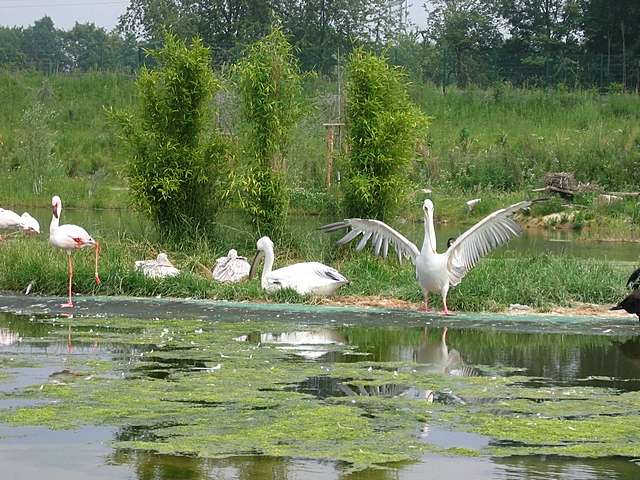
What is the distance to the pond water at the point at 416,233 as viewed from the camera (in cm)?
1822

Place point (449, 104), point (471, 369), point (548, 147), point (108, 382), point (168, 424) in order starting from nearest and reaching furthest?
point (168, 424) < point (108, 382) < point (471, 369) < point (548, 147) < point (449, 104)

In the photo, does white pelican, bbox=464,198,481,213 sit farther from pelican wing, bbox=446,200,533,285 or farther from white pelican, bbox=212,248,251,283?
pelican wing, bbox=446,200,533,285

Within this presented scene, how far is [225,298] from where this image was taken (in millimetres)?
15242

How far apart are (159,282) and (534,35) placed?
3869 cm

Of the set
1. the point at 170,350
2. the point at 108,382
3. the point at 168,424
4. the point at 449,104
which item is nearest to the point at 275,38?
the point at 170,350

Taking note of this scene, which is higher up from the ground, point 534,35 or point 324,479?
point 534,35

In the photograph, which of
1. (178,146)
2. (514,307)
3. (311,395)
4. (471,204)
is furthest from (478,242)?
(471,204)

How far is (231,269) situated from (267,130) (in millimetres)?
2679

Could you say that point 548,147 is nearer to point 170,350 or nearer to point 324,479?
point 170,350

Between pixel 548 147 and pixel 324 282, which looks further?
pixel 548 147

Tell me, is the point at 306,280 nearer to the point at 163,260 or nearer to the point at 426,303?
the point at 426,303

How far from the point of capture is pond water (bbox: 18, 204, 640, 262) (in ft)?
59.8

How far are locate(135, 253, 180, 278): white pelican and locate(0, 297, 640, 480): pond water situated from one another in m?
1.49

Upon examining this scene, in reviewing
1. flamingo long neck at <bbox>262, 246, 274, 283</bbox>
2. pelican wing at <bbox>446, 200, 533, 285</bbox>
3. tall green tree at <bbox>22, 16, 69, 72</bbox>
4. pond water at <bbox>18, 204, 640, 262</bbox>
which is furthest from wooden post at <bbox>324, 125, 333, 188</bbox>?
tall green tree at <bbox>22, 16, 69, 72</bbox>
